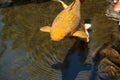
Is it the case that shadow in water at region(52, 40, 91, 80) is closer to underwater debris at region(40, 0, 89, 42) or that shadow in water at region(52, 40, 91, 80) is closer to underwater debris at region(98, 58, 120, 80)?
underwater debris at region(98, 58, 120, 80)

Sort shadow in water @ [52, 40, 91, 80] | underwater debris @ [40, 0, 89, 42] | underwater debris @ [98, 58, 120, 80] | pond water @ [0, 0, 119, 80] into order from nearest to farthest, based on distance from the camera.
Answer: underwater debris @ [40, 0, 89, 42]
underwater debris @ [98, 58, 120, 80]
shadow in water @ [52, 40, 91, 80]
pond water @ [0, 0, 119, 80]

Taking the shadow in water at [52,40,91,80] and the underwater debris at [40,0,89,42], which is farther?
the shadow in water at [52,40,91,80]

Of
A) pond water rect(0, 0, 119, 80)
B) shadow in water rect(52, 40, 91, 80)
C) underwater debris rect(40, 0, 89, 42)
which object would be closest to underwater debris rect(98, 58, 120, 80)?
pond water rect(0, 0, 119, 80)

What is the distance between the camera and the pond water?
8.48 meters

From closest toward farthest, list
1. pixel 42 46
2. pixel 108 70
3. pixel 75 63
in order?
pixel 108 70, pixel 75 63, pixel 42 46

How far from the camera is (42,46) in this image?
9.48 metres

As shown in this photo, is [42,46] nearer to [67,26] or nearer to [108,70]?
[67,26]

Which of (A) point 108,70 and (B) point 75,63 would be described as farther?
(B) point 75,63

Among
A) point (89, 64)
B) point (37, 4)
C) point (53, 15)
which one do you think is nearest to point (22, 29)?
point (53, 15)

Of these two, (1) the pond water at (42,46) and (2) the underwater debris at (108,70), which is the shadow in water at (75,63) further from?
(2) the underwater debris at (108,70)

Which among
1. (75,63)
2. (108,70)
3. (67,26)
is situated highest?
(67,26)

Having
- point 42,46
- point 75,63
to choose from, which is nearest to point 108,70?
point 75,63

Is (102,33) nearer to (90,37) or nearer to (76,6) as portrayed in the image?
(90,37)

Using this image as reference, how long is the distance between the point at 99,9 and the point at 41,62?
3080 millimetres
